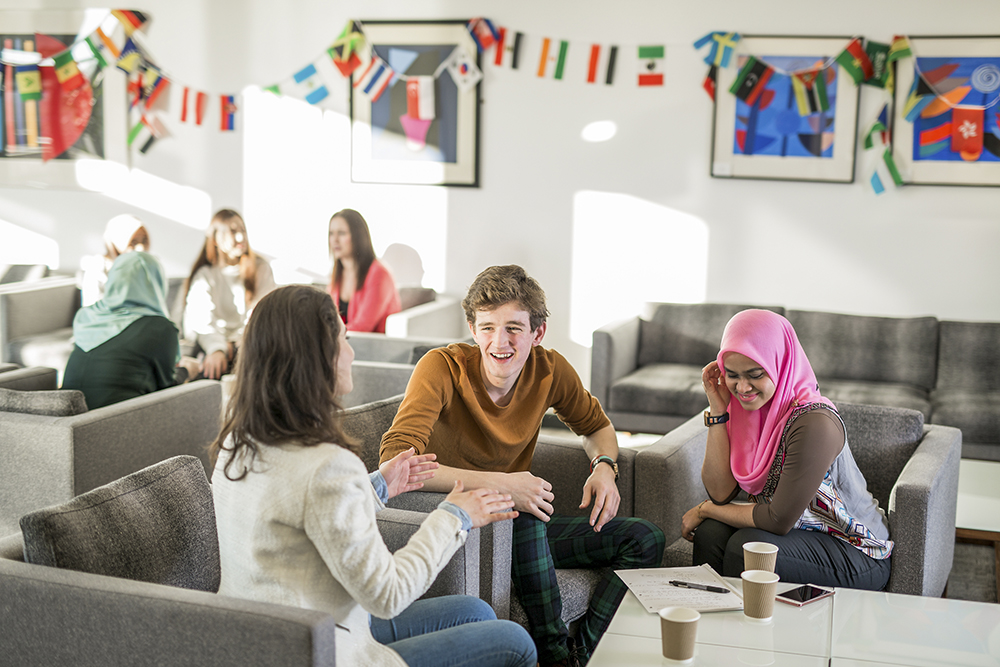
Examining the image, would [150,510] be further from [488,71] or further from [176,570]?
[488,71]

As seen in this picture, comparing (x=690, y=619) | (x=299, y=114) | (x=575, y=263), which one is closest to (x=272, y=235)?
(x=299, y=114)

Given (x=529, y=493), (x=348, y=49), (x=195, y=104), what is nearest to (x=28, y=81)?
(x=195, y=104)

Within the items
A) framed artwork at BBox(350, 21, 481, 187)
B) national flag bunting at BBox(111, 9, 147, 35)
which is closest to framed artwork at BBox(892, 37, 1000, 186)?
framed artwork at BBox(350, 21, 481, 187)

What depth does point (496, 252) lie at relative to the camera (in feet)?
18.1

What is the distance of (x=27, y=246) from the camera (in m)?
6.27

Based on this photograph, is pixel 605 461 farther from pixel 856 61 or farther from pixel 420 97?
pixel 420 97

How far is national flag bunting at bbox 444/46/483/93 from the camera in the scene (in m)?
5.39

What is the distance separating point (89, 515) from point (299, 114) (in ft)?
14.7

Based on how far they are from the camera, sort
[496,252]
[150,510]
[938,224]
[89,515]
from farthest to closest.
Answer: [496,252] → [938,224] → [150,510] → [89,515]

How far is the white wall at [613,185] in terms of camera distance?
4820 millimetres

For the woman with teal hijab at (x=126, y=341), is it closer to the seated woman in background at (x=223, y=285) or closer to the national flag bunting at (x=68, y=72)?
the seated woman in background at (x=223, y=285)

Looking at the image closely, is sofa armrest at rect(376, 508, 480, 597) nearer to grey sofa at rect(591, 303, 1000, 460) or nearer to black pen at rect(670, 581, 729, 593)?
black pen at rect(670, 581, 729, 593)

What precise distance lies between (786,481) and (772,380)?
243mm

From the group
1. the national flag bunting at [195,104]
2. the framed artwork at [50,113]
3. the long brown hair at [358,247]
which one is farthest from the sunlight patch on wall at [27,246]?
the long brown hair at [358,247]
